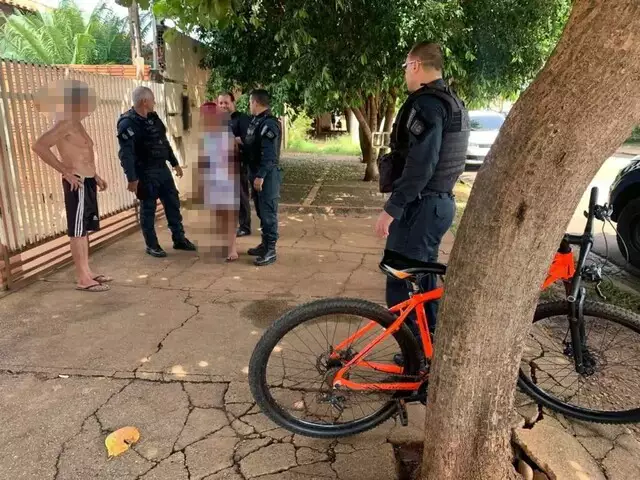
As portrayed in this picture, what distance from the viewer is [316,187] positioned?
1090 centimetres

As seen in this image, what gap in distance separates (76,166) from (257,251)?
2.11 metres

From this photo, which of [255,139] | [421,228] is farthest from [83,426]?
[255,139]

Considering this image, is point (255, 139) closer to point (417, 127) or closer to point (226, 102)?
point (226, 102)

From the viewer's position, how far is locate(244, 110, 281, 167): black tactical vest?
5211 millimetres

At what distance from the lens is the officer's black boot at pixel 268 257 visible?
17.6 feet

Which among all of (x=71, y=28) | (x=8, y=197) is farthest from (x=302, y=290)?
(x=71, y=28)

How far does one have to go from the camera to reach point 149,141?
5281 millimetres

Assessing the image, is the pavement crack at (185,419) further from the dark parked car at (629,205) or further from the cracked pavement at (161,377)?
the dark parked car at (629,205)

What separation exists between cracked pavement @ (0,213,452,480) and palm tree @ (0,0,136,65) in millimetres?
10072

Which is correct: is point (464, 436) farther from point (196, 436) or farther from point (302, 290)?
point (302, 290)

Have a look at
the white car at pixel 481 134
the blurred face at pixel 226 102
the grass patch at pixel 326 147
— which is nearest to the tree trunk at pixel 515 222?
the blurred face at pixel 226 102

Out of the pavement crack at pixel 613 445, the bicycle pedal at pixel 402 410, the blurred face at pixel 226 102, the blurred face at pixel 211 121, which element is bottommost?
the pavement crack at pixel 613 445

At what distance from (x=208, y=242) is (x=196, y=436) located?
118 inches

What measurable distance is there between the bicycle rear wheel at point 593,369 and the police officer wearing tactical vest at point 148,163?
3.98 m
